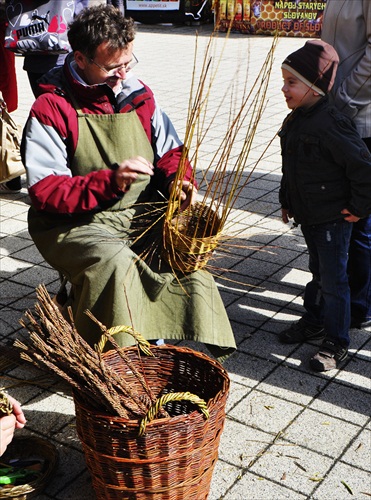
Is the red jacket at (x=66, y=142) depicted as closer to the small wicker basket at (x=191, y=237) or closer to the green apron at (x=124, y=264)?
the green apron at (x=124, y=264)

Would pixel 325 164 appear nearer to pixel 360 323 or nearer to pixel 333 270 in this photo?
pixel 333 270

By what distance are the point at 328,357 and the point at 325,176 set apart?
0.87 meters

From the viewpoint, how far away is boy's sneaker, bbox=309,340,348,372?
340cm

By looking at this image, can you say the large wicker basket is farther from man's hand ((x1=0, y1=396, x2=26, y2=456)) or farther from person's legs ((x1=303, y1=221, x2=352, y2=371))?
person's legs ((x1=303, y1=221, x2=352, y2=371))

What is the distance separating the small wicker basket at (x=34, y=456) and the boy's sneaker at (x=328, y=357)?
132 cm

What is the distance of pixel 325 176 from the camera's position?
10.6 ft

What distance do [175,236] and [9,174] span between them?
8.44 ft

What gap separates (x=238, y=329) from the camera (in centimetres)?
381

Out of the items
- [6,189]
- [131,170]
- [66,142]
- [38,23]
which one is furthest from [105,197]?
[6,189]

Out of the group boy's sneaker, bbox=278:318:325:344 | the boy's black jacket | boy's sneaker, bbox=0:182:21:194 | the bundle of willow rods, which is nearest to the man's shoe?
boy's sneaker, bbox=278:318:325:344

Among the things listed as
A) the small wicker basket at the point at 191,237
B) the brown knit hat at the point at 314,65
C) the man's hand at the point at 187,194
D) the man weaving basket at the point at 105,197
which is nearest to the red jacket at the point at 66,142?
the man weaving basket at the point at 105,197

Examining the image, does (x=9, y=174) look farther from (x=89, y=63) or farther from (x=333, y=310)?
(x=333, y=310)

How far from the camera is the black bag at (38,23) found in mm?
4742

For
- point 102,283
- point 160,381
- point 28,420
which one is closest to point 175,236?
point 102,283
